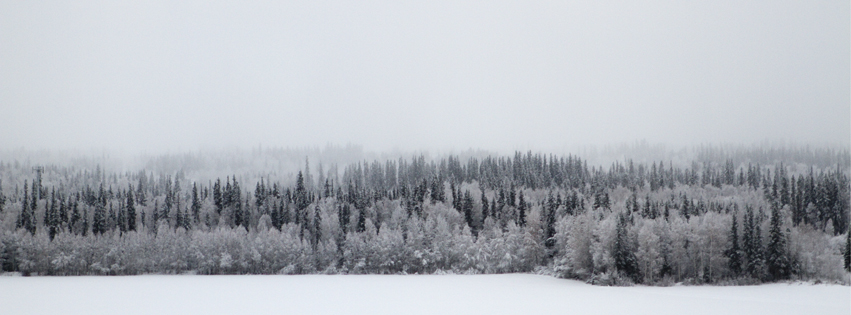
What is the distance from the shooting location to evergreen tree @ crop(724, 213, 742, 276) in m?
77.8

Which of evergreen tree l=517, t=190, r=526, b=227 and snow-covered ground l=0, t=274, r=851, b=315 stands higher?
evergreen tree l=517, t=190, r=526, b=227

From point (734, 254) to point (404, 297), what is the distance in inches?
1656

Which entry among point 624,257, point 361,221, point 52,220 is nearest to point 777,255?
point 624,257

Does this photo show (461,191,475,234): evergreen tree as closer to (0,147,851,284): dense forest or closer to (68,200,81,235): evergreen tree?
(0,147,851,284): dense forest

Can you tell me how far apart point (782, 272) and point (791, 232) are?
722 centimetres

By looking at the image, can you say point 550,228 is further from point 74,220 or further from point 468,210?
point 74,220

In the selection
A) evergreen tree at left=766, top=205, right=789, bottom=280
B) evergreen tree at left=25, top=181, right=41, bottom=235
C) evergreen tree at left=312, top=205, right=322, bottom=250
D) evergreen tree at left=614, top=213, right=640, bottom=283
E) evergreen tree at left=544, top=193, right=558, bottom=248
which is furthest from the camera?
evergreen tree at left=25, top=181, right=41, bottom=235

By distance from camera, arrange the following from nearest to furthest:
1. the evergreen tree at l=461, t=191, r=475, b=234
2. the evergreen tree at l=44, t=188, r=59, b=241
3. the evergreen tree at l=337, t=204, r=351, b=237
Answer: the evergreen tree at l=44, t=188, r=59, b=241 → the evergreen tree at l=337, t=204, r=351, b=237 → the evergreen tree at l=461, t=191, r=475, b=234

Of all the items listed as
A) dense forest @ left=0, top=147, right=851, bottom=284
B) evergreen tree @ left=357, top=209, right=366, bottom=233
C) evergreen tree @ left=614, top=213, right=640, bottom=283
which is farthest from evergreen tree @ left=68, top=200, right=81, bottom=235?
evergreen tree @ left=614, top=213, right=640, bottom=283

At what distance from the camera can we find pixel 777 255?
7550cm

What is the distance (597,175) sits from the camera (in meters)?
184

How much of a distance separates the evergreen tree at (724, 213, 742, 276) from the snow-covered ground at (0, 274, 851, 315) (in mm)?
5464

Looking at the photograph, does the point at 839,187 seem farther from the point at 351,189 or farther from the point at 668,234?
the point at 351,189

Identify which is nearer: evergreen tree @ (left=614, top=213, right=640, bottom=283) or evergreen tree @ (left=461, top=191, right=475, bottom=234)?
evergreen tree @ (left=614, top=213, right=640, bottom=283)
